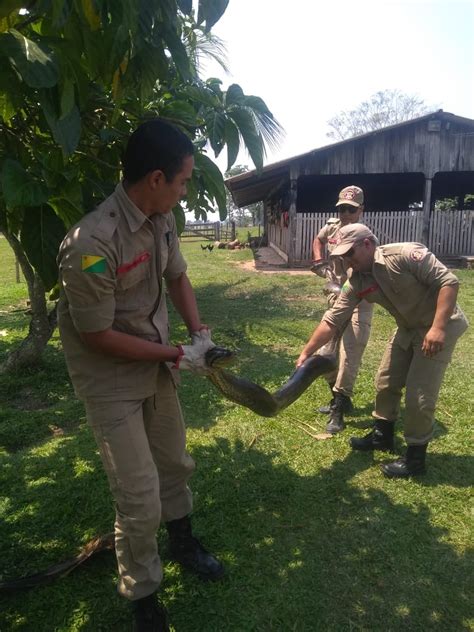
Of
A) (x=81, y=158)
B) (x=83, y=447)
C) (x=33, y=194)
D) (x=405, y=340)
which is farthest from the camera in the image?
(x=83, y=447)

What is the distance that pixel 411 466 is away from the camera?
3.47 m

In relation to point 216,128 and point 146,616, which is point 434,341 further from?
point 146,616

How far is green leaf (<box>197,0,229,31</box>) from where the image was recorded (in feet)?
5.05

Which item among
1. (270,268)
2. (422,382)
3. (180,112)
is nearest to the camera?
(180,112)

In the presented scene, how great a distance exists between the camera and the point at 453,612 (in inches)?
92.0

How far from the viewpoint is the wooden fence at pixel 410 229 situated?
1529 centimetres

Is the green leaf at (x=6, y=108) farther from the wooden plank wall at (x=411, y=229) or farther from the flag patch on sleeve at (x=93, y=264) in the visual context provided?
the wooden plank wall at (x=411, y=229)

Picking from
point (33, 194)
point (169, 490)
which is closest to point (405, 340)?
point (169, 490)

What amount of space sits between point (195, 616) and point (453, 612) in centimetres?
117

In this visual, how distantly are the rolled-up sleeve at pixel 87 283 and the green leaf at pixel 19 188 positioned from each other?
0.74 ft

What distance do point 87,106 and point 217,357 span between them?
1.17 m

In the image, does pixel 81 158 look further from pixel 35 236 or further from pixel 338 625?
pixel 338 625

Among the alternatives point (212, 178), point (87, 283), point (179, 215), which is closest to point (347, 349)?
point (179, 215)

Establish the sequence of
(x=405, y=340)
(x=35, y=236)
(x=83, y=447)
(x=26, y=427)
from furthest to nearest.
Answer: (x=26, y=427), (x=83, y=447), (x=405, y=340), (x=35, y=236)
